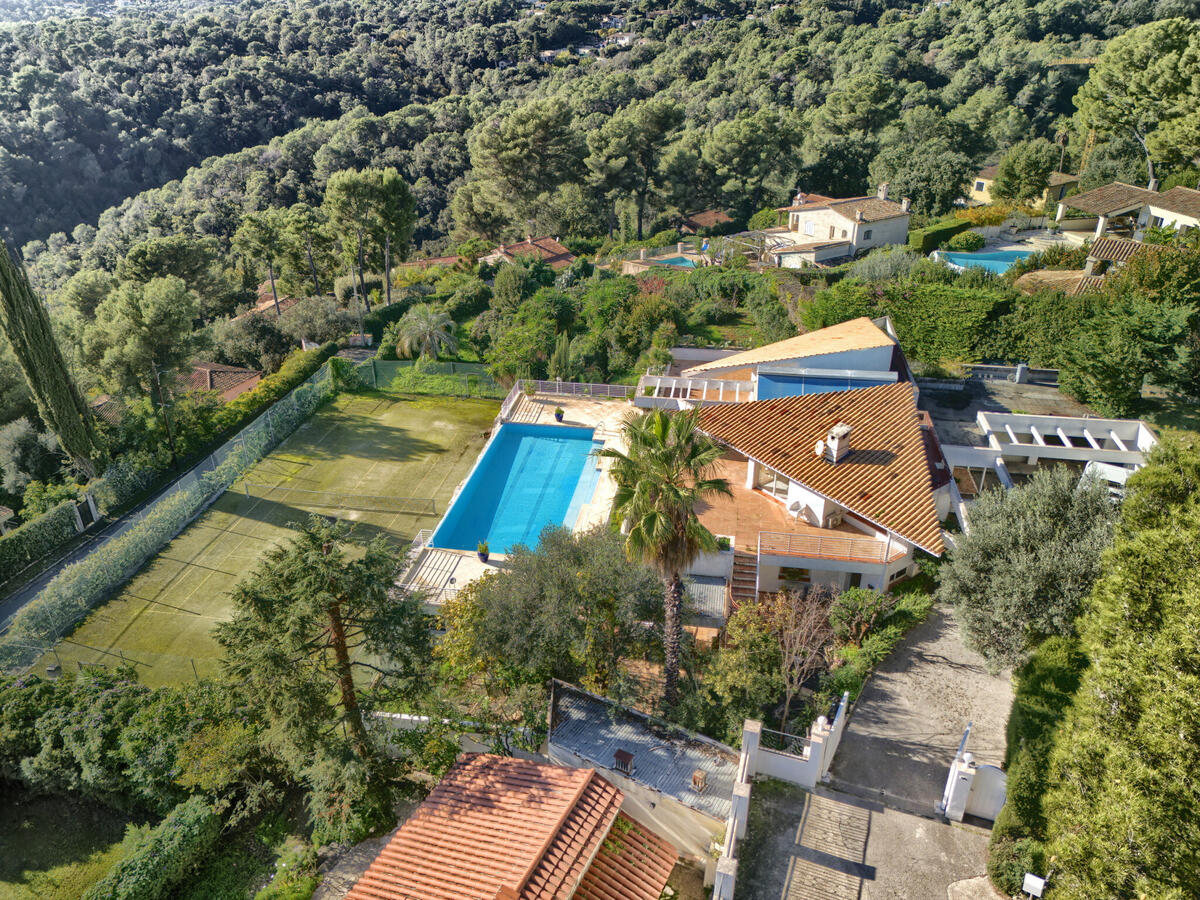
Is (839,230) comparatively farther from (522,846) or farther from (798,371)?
(522,846)

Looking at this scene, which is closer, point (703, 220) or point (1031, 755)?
point (1031, 755)

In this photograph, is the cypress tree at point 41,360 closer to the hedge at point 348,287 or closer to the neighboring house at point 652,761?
the neighboring house at point 652,761

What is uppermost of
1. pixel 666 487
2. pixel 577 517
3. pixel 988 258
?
pixel 666 487

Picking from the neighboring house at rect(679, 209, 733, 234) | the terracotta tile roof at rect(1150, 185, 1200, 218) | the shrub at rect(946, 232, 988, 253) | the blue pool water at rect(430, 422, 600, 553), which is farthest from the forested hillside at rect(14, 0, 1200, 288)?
the blue pool water at rect(430, 422, 600, 553)

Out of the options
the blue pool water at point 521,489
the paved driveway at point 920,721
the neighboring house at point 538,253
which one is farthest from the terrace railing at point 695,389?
the neighboring house at point 538,253

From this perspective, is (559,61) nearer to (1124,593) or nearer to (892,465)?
(892,465)

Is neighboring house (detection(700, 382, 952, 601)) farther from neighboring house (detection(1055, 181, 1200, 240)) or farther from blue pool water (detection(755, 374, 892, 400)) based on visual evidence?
neighboring house (detection(1055, 181, 1200, 240))

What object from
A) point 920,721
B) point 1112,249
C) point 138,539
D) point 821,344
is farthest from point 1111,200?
point 138,539
